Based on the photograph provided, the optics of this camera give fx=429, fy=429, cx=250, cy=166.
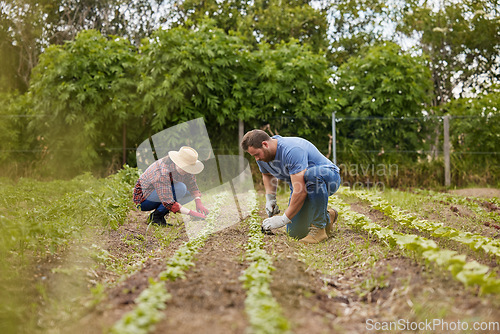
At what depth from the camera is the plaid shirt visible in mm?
4684

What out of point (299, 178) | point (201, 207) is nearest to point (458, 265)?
point (299, 178)

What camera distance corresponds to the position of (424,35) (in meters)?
15.6

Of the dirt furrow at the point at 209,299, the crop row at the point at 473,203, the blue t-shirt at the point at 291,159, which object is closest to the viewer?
the dirt furrow at the point at 209,299

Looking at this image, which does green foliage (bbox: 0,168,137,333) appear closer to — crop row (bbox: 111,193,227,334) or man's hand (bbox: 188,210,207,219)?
crop row (bbox: 111,193,227,334)

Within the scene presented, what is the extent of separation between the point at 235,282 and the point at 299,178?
1.44m

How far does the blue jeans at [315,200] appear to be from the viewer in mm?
4133

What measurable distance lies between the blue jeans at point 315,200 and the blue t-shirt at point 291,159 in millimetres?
104

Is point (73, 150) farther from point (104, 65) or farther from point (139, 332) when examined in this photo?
point (139, 332)

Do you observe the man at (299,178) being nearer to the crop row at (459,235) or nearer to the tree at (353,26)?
the crop row at (459,235)

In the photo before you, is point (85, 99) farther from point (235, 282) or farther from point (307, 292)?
point (307, 292)

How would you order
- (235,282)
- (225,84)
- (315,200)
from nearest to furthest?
(235,282), (315,200), (225,84)

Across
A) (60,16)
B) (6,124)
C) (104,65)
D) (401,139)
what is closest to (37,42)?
(60,16)

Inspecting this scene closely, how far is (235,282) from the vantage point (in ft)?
8.70

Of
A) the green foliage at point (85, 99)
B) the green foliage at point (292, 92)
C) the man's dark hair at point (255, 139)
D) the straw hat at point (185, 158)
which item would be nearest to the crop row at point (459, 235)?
the man's dark hair at point (255, 139)
